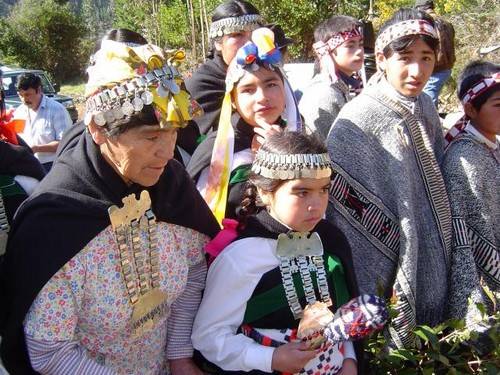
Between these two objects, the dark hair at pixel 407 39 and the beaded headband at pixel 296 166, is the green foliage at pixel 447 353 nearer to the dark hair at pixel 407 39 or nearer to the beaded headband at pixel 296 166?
the beaded headband at pixel 296 166

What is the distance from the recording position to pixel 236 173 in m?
2.46

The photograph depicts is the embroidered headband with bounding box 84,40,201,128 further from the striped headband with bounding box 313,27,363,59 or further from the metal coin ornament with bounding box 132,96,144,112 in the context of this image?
the striped headband with bounding box 313,27,363,59

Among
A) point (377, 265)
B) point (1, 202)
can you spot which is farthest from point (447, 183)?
point (1, 202)

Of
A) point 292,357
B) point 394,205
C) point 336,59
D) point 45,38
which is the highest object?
point 336,59

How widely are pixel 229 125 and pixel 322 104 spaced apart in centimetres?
104

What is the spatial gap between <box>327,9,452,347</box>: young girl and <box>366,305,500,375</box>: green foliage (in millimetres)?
111

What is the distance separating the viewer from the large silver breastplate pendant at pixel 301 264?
1.94m

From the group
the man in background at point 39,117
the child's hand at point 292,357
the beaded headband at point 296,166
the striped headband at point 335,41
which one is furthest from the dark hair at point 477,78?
the man in background at point 39,117

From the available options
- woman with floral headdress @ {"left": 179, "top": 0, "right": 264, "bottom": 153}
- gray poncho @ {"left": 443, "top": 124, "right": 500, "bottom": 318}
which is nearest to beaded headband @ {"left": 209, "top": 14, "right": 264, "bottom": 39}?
woman with floral headdress @ {"left": 179, "top": 0, "right": 264, "bottom": 153}

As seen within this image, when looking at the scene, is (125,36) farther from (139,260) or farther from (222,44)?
(139,260)

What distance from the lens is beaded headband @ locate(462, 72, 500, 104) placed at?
2.71 meters

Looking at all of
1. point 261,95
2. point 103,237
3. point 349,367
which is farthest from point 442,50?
point 103,237

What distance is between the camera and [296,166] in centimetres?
193

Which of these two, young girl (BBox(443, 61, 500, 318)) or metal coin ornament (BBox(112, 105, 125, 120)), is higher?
metal coin ornament (BBox(112, 105, 125, 120))
